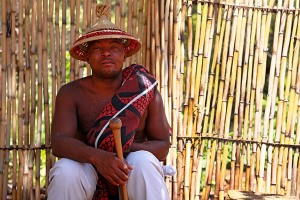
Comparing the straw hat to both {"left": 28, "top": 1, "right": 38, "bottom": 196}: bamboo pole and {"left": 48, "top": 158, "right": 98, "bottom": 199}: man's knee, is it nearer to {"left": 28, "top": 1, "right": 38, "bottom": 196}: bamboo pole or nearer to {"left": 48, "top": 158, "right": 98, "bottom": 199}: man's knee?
{"left": 28, "top": 1, "right": 38, "bottom": 196}: bamboo pole

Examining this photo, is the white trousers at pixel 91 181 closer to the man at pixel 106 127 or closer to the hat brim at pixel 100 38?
the man at pixel 106 127

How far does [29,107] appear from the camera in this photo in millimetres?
4469

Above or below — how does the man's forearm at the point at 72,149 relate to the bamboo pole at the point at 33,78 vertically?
below

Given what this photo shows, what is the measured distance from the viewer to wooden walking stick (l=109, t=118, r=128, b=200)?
3.33 meters

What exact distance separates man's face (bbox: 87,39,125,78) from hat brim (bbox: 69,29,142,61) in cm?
5

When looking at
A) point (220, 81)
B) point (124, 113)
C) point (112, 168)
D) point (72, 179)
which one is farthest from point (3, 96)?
point (220, 81)

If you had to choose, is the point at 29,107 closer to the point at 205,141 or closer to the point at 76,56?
the point at 76,56

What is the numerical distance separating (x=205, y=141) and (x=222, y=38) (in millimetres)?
765

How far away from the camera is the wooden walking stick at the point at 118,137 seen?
333 centimetres

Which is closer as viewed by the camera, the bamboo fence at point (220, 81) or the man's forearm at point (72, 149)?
the man's forearm at point (72, 149)

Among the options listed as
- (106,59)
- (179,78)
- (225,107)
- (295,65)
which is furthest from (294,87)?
(106,59)

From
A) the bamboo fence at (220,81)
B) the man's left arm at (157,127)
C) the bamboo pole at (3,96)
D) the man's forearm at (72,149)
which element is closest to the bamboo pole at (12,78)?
the bamboo pole at (3,96)

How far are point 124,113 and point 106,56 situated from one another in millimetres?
345

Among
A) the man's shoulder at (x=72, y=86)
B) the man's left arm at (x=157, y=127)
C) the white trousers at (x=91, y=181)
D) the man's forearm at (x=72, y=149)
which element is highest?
the man's shoulder at (x=72, y=86)
